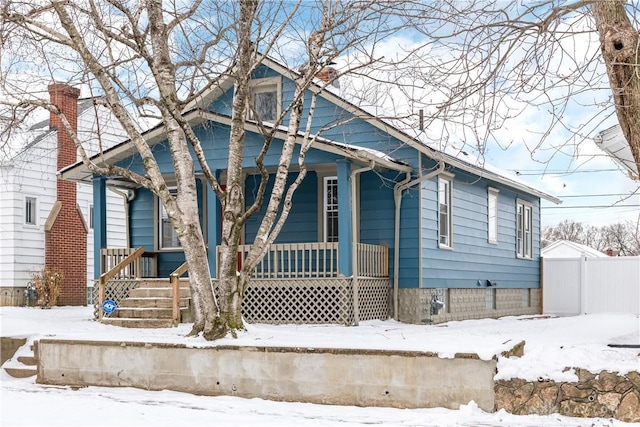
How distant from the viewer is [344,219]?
15.5 m

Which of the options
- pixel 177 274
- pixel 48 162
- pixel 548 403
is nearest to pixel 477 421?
pixel 548 403

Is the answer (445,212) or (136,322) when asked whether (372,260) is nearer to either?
(445,212)

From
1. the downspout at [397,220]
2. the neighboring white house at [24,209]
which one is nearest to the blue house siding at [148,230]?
the neighboring white house at [24,209]

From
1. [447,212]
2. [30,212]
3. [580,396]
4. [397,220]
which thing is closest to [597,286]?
[447,212]

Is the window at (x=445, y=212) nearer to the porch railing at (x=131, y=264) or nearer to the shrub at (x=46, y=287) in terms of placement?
the porch railing at (x=131, y=264)

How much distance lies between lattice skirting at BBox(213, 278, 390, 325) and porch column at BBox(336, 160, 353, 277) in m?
0.34

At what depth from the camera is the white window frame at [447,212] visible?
1850cm

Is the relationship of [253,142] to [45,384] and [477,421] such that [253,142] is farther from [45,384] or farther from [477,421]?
[477,421]

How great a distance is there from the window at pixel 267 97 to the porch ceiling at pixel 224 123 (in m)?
2.05

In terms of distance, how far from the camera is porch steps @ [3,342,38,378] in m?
11.5

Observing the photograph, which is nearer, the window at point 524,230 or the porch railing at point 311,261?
the porch railing at point 311,261

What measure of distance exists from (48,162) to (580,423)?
20.5 m

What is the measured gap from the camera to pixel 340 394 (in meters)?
9.26

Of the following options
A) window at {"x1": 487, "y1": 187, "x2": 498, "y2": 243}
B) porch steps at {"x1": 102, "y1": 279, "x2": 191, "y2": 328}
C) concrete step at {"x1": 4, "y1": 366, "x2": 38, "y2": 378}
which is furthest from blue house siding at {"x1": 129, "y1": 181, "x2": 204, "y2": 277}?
window at {"x1": 487, "y1": 187, "x2": 498, "y2": 243}
